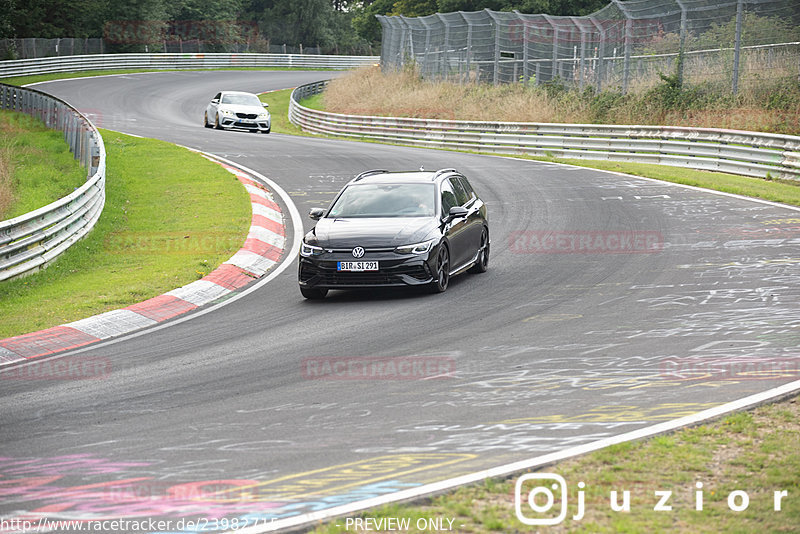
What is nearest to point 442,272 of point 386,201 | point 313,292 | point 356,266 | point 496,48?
point 356,266

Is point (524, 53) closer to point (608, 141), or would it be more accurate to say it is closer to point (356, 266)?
point (608, 141)

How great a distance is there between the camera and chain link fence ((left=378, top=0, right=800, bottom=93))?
86.7 feet

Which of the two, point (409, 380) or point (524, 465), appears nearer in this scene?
point (524, 465)

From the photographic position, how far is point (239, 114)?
127 feet

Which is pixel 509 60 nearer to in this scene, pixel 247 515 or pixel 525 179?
pixel 525 179

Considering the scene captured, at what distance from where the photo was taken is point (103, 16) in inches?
2849

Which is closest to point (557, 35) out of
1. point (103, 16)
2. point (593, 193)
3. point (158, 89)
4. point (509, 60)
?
point (509, 60)

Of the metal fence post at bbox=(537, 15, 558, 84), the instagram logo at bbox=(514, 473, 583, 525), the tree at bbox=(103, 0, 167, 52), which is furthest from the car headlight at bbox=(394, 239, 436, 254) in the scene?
the tree at bbox=(103, 0, 167, 52)

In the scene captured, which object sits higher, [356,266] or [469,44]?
[469,44]

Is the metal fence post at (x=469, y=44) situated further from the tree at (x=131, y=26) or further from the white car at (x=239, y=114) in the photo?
the tree at (x=131, y=26)

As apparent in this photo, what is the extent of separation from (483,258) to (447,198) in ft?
3.39

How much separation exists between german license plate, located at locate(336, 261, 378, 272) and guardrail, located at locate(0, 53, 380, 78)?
53.4 meters

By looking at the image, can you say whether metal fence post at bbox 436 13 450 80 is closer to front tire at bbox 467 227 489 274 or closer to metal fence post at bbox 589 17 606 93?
metal fence post at bbox 589 17 606 93

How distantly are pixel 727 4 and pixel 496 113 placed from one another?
438 inches
